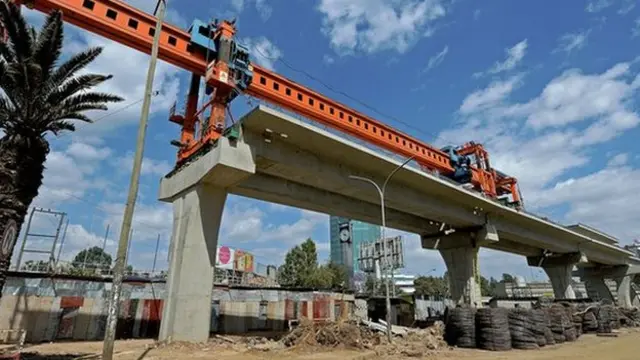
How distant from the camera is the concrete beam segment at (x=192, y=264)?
50.0ft

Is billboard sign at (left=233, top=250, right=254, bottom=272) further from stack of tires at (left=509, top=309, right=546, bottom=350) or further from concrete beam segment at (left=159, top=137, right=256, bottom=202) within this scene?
stack of tires at (left=509, top=309, right=546, bottom=350)

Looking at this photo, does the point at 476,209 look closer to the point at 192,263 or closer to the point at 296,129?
the point at 296,129

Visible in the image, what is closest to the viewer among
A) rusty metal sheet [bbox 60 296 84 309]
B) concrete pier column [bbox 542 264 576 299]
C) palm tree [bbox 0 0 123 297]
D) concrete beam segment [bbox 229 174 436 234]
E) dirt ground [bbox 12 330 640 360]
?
palm tree [bbox 0 0 123 297]

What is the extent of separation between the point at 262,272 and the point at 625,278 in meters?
55.3

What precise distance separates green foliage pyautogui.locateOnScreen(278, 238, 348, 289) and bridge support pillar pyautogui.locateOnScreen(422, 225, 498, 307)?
31.6m

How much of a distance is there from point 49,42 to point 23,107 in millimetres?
2163

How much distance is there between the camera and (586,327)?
25.9m

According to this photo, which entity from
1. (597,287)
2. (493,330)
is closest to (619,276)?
(597,287)

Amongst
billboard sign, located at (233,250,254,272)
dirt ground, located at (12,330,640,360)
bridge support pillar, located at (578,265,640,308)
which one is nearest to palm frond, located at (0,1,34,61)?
dirt ground, located at (12,330,640,360)

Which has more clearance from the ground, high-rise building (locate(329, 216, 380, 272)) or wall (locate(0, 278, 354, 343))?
high-rise building (locate(329, 216, 380, 272))

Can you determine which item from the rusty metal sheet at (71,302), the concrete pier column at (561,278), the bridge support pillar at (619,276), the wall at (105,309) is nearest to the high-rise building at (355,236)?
the concrete pier column at (561,278)

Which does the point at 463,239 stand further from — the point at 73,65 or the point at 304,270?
the point at 304,270

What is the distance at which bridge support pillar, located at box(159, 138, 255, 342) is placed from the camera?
15.3 meters

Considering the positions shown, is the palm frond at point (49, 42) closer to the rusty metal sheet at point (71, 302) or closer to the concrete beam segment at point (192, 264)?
the concrete beam segment at point (192, 264)
